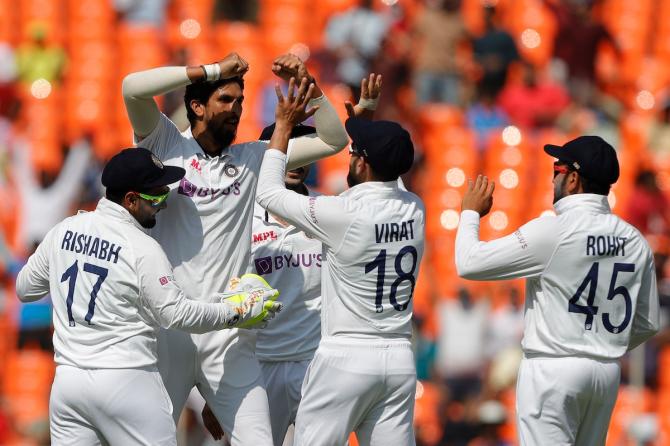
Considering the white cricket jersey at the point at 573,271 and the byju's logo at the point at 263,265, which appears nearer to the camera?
the white cricket jersey at the point at 573,271

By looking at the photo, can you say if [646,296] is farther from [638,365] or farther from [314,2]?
[314,2]

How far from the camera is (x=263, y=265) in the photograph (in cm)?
737

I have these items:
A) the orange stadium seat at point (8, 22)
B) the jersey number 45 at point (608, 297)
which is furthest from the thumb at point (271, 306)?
the orange stadium seat at point (8, 22)

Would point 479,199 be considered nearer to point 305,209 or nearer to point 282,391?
point 305,209

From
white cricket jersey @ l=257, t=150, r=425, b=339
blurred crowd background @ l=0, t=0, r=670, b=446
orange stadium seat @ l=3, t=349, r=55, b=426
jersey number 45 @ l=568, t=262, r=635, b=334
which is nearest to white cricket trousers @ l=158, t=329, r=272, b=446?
white cricket jersey @ l=257, t=150, r=425, b=339

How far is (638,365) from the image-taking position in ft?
39.2

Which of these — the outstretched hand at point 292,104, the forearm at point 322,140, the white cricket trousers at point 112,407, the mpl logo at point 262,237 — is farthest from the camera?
the mpl logo at point 262,237

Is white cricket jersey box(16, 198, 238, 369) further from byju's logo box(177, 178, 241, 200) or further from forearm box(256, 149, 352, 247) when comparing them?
forearm box(256, 149, 352, 247)

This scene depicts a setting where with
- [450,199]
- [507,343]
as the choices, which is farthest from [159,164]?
[450,199]

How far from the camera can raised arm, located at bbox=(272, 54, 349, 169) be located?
650 cm

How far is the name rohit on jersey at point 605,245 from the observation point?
628cm

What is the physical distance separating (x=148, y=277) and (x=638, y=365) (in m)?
7.02

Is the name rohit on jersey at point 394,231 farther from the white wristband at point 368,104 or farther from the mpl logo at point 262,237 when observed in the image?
the mpl logo at point 262,237

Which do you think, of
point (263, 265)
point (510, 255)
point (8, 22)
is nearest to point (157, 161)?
point (263, 265)
